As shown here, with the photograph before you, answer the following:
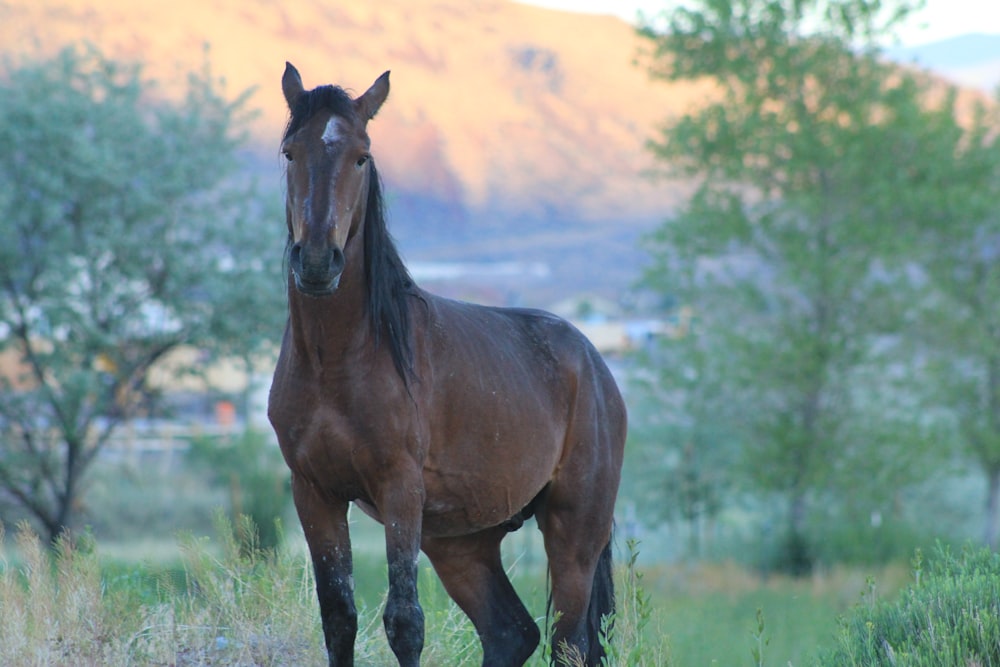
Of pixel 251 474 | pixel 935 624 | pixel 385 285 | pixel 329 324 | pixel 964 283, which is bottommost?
pixel 251 474

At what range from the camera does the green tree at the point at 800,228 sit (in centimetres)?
1923

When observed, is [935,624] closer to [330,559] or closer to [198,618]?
[330,559]

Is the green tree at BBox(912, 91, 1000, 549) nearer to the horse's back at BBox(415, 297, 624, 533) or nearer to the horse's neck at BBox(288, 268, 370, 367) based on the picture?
the horse's back at BBox(415, 297, 624, 533)

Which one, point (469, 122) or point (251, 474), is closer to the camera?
point (251, 474)

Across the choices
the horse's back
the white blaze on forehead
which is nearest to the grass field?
Result: the horse's back

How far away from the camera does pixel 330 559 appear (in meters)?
4.30

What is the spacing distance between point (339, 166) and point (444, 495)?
1.39m

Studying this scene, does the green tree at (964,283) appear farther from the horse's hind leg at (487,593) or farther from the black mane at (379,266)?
the black mane at (379,266)

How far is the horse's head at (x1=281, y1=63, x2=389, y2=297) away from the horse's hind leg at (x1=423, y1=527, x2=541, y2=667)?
178 cm

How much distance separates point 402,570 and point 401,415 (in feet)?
1.86

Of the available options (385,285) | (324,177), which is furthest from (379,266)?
(324,177)

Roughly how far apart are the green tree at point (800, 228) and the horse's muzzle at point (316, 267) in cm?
1614

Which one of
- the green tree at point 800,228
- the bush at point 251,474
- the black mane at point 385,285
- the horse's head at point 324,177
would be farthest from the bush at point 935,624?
the green tree at point 800,228

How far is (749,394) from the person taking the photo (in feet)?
66.0
